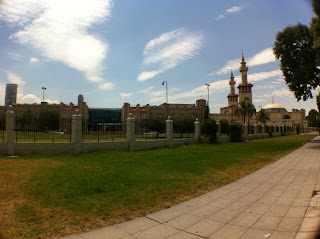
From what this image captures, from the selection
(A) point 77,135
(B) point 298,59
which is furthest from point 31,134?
(B) point 298,59

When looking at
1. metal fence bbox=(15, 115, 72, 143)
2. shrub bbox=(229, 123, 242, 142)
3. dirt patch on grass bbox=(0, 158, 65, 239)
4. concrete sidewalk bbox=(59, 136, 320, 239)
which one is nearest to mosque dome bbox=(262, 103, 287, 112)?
shrub bbox=(229, 123, 242, 142)

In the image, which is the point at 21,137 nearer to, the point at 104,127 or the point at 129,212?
the point at 104,127

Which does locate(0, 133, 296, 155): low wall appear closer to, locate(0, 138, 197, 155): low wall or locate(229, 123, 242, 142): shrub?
locate(0, 138, 197, 155): low wall

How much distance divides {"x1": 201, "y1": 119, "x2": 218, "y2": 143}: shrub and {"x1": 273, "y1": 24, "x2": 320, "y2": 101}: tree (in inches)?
413

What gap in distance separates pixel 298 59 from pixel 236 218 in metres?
25.2

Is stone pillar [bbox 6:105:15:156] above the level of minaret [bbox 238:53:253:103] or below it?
below

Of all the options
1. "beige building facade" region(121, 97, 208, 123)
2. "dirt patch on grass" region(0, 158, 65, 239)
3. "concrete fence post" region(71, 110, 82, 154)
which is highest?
"beige building facade" region(121, 97, 208, 123)

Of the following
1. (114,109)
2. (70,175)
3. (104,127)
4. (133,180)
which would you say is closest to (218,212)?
(133,180)

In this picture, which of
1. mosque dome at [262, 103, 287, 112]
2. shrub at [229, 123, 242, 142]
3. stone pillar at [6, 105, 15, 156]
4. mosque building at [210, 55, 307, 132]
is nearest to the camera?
stone pillar at [6, 105, 15, 156]

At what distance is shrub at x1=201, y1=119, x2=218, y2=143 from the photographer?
886 inches

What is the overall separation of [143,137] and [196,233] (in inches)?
582

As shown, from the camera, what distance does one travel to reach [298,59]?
74.8 feet

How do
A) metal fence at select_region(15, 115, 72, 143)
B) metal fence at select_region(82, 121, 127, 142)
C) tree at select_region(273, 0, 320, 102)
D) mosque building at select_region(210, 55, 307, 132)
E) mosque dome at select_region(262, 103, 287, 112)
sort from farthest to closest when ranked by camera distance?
mosque dome at select_region(262, 103, 287, 112), mosque building at select_region(210, 55, 307, 132), tree at select_region(273, 0, 320, 102), metal fence at select_region(82, 121, 127, 142), metal fence at select_region(15, 115, 72, 143)

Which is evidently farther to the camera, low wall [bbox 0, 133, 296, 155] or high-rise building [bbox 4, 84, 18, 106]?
high-rise building [bbox 4, 84, 18, 106]
